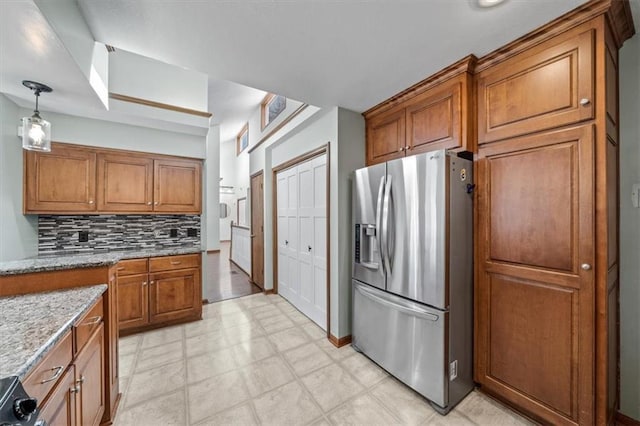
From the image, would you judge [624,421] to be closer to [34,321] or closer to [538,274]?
[538,274]

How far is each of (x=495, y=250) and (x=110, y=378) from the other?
271 cm

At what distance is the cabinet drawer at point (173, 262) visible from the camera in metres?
2.93

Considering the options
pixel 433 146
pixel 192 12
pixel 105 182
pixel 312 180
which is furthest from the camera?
pixel 312 180

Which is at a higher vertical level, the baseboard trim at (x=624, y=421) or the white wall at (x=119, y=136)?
the white wall at (x=119, y=136)

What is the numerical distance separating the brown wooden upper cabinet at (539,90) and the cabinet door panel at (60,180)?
3836 millimetres

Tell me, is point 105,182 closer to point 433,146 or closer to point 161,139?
point 161,139

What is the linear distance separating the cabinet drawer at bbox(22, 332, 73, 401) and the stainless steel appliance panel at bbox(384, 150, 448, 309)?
76.2 inches

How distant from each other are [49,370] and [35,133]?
6.05 feet

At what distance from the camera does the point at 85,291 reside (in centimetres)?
142

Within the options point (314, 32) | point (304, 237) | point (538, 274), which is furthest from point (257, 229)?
point (538, 274)

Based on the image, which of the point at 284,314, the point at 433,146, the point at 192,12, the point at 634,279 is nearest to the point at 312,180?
the point at 433,146

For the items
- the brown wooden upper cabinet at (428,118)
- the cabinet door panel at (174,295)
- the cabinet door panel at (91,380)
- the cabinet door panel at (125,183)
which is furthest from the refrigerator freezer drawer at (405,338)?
the cabinet door panel at (125,183)

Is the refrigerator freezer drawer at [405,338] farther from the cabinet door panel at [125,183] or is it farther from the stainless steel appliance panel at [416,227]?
→ the cabinet door panel at [125,183]

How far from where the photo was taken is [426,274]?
185 centimetres
